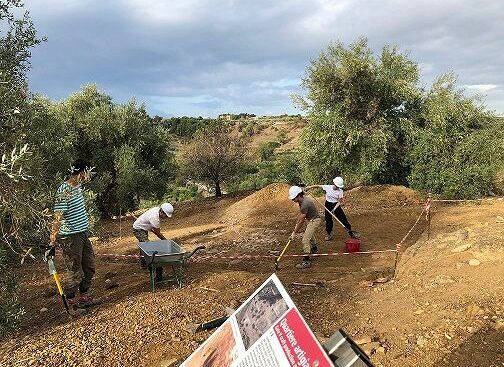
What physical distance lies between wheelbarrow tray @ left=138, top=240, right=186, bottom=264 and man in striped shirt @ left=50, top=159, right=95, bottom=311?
97 centimetres

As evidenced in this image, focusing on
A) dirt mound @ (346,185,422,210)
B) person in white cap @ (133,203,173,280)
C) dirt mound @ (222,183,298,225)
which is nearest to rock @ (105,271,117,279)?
person in white cap @ (133,203,173,280)

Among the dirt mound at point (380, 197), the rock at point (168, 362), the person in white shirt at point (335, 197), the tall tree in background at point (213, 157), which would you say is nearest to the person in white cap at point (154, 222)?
the rock at point (168, 362)


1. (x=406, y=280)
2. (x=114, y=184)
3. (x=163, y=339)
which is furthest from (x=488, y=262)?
(x=114, y=184)

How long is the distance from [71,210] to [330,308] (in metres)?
3.93

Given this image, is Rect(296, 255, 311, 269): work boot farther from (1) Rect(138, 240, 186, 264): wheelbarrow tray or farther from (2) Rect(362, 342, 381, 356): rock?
(2) Rect(362, 342, 381, 356): rock

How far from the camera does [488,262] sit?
6777 millimetres

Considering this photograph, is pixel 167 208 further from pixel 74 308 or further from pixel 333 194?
pixel 333 194

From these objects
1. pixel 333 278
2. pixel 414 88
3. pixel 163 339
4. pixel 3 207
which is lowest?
pixel 333 278

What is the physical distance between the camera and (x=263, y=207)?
1798 cm

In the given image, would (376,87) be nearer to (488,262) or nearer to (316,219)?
(316,219)

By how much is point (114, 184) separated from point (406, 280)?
17.3 metres

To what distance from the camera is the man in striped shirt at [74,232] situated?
19.6 feet

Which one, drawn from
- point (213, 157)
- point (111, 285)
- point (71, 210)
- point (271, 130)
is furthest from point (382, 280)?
point (271, 130)

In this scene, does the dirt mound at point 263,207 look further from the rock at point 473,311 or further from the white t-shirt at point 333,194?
the rock at point 473,311
